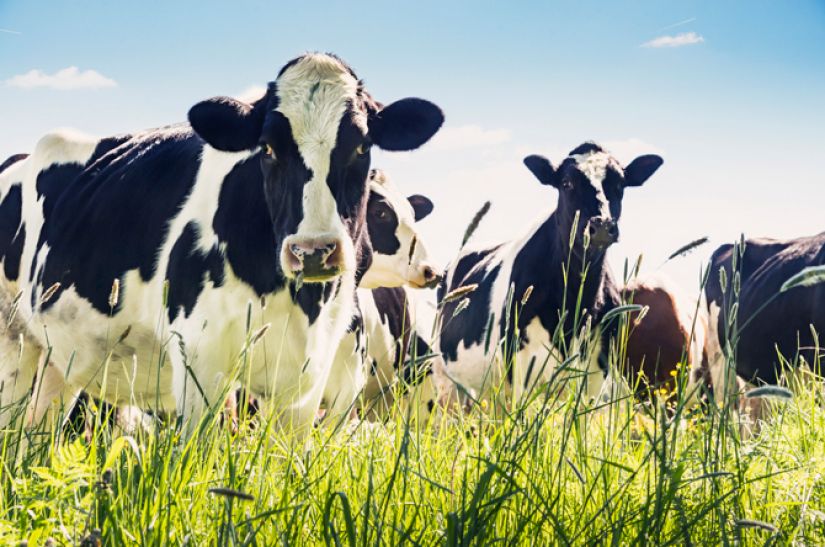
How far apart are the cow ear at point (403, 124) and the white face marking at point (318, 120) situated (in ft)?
1.00

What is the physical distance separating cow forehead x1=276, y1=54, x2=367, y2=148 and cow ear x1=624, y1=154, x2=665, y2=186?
509 cm

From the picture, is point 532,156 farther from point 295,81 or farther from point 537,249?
point 295,81

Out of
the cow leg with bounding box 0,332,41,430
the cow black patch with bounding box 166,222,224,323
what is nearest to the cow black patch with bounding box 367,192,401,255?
the cow leg with bounding box 0,332,41,430

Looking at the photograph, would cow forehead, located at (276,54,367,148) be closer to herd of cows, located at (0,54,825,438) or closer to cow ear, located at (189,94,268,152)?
herd of cows, located at (0,54,825,438)

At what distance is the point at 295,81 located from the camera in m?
Answer: 5.18

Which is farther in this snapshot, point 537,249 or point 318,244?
point 537,249

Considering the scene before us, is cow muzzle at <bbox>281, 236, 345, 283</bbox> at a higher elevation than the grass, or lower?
higher

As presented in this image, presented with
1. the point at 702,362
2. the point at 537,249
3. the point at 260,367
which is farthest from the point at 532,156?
the point at 260,367

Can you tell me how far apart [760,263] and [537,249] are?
546 centimetres

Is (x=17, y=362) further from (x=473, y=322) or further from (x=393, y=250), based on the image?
(x=473, y=322)

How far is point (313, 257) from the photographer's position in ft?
14.2

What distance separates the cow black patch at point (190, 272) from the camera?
4.80m

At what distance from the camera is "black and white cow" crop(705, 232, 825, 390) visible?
36.4 ft

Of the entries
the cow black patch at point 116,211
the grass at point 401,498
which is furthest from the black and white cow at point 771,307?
the grass at point 401,498
